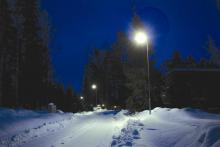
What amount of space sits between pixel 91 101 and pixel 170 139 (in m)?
88.7

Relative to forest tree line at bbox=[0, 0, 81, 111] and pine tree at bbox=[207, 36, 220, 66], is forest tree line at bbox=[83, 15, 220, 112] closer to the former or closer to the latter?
pine tree at bbox=[207, 36, 220, 66]

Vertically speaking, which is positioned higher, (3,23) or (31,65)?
(3,23)

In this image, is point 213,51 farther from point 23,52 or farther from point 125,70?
point 23,52

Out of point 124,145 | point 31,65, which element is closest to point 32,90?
point 31,65

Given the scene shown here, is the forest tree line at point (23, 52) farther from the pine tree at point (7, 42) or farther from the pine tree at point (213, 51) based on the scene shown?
the pine tree at point (213, 51)

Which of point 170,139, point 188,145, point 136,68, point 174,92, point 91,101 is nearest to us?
point 188,145

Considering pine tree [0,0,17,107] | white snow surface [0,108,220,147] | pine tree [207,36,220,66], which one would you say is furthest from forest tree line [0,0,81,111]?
pine tree [207,36,220,66]

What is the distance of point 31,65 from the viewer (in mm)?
43156

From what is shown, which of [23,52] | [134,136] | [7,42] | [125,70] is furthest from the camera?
[23,52]

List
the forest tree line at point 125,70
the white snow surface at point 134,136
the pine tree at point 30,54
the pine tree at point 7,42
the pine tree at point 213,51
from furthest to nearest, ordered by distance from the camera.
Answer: the pine tree at point 213,51
the pine tree at point 30,54
the pine tree at point 7,42
the forest tree line at point 125,70
the white snow surface at point 134,136

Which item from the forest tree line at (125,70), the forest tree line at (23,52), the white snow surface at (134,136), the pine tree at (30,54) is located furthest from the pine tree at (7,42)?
the white snow surface at (134,136)

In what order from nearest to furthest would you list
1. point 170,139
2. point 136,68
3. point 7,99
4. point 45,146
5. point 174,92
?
point 170,139, point 45,146, point 174,92, point 136,68, point 7,99

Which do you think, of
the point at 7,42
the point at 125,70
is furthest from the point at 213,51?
the point at 7,42

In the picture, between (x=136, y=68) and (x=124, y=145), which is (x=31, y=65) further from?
(x=124, y=145)
